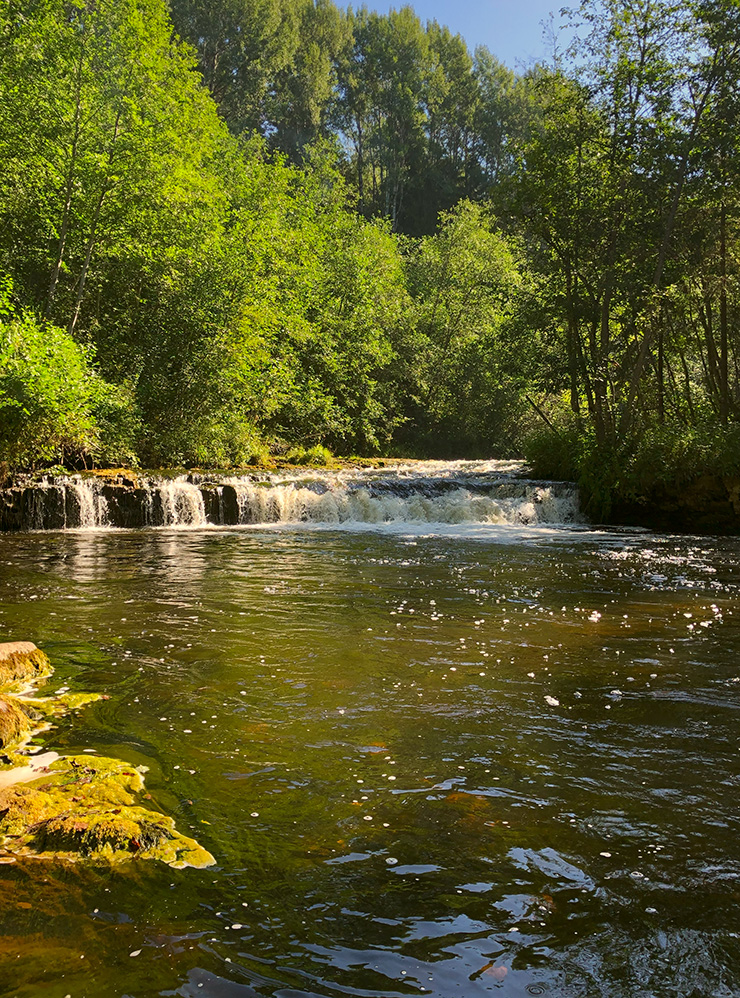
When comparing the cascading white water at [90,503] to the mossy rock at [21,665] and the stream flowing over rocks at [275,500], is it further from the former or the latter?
the mossy rock at [21,665]

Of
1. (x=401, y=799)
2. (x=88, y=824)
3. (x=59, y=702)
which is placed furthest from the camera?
(x=59, y=702)

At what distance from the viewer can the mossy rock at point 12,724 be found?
381cm

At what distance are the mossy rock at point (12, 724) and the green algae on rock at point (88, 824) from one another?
570 millimetres

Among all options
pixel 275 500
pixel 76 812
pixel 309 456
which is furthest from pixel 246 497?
pixel 76 812

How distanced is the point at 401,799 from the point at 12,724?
2.22m

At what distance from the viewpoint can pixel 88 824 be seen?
115 inches

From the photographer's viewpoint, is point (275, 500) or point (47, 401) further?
point (275, 500)

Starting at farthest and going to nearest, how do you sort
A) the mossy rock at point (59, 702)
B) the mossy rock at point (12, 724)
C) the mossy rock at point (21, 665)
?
1. the mossy rock at point (21, 665)
2. the mossy rock at point (59, 702)
3. the mossy rock at point (12, 724)

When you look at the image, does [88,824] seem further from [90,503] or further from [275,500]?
[275,500]

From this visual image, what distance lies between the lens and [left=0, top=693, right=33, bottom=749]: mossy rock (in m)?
3.81

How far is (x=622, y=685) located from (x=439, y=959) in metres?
3.34

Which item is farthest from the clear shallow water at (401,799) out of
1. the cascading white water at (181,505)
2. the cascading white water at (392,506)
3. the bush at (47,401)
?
the cascading white water at (392,506)

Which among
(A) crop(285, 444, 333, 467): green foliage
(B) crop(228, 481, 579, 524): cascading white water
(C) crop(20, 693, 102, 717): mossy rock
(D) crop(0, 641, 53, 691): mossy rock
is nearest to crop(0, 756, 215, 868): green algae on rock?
(C) crop(20, 693, 102, 717): mossy rock

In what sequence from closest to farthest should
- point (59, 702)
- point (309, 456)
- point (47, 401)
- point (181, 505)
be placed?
point (59, 702) → point (47, 401) → point (181, 505) → point (309, 456)
